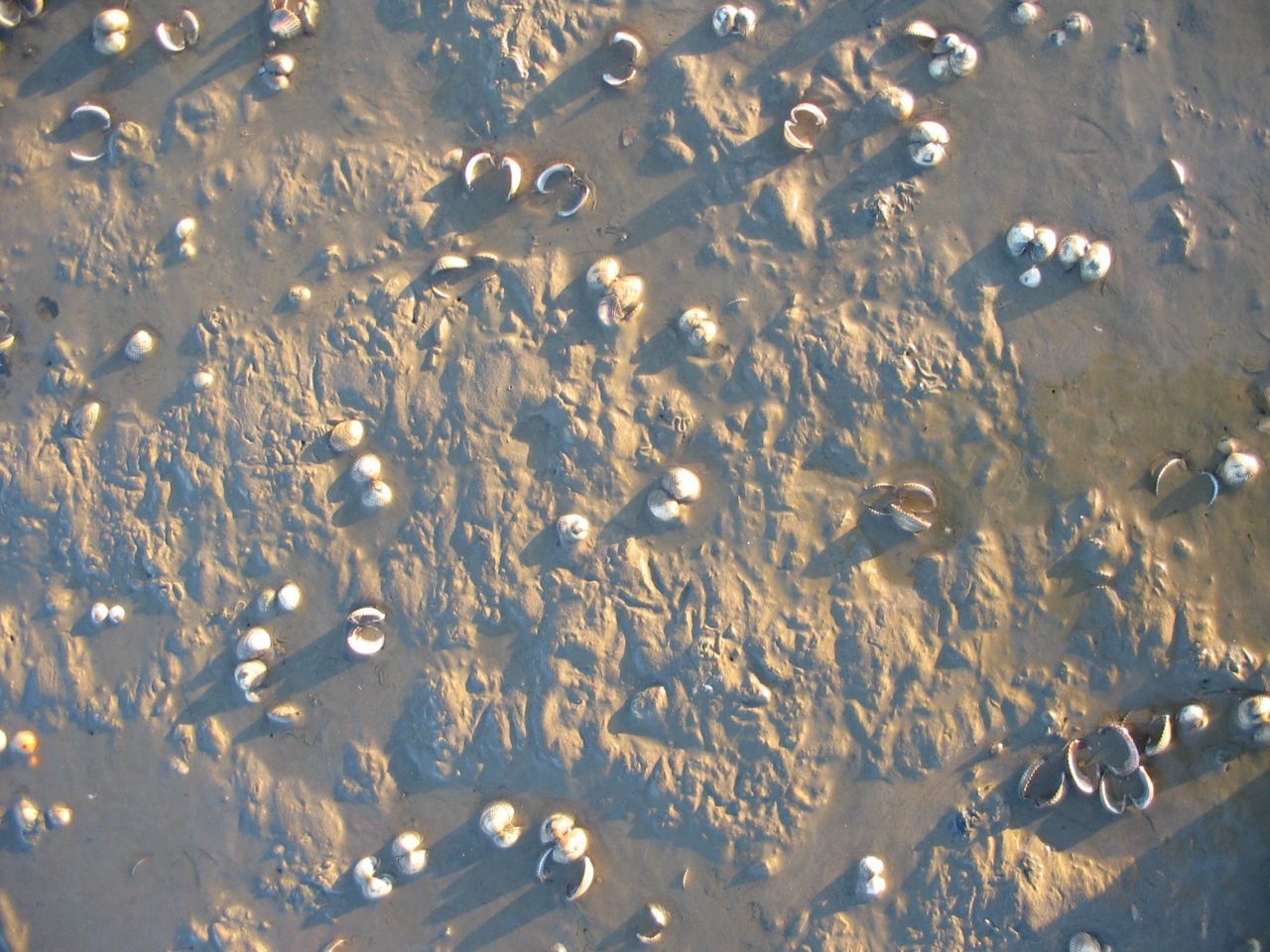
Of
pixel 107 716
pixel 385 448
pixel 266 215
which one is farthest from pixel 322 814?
pixel 266 215

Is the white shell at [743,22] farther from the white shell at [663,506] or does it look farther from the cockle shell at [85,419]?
the cockle shell at [85,419]

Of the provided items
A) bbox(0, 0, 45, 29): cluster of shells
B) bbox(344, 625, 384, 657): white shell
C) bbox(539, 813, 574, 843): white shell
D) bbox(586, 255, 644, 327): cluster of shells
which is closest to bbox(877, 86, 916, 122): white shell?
bbox(586, 255, 644, 327): cluster of shells

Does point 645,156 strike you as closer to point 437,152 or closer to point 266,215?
point 437,152

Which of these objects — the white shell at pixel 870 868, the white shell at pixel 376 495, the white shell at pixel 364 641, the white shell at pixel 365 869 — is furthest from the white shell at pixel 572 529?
the white shell at pixel 870 868

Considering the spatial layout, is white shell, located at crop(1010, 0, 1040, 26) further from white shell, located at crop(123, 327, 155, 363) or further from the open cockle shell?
white shell, located at crop(123, 327, 155, 363)

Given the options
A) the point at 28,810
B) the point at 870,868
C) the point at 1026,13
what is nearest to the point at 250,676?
the point at 28,810

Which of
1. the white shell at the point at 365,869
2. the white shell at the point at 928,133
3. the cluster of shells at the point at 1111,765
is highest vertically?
the white shell at the point at 928,133
